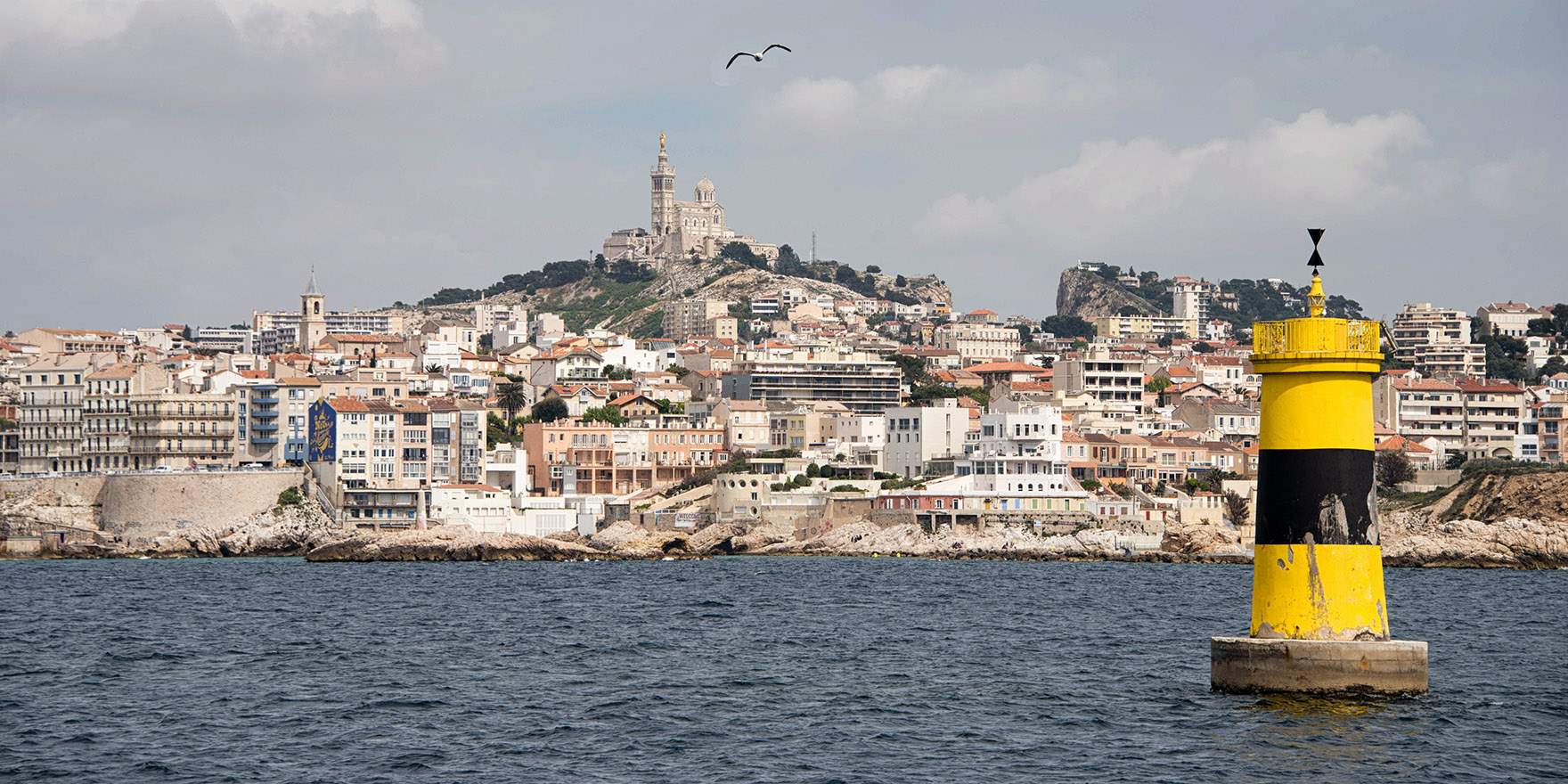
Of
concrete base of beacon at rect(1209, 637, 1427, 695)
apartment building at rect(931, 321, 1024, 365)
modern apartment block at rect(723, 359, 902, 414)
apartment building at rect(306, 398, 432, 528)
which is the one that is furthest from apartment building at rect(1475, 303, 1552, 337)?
concrete base of beacon at rect(1209, 637, 1427, 695)

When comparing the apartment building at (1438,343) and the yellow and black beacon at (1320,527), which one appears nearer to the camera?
the yellow and black beacon at (1320,527)

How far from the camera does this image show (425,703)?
26562 mm

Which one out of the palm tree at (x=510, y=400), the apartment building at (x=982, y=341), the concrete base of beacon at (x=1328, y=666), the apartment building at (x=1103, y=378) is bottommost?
the concrete base of beacon at (x=1328, y=666)

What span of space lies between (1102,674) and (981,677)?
1.91 metres

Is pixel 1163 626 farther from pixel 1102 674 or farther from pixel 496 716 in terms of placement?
pixel 496 716

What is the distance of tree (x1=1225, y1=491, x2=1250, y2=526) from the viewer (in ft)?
284

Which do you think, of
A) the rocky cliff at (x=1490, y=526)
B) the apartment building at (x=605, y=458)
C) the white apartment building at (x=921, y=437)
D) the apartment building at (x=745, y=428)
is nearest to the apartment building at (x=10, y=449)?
the apartment building at (x=605, y=458)

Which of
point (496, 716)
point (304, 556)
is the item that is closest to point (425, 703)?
point (496, 716)

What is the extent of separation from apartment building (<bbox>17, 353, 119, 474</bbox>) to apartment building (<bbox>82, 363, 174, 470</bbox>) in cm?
91

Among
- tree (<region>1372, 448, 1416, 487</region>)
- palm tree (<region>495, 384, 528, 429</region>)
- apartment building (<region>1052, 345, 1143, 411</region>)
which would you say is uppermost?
apartment building (<region>1052, 345, 1143, 411</region>)

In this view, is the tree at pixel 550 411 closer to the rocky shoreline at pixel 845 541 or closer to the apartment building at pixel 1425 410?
the rocky shoreline at pixel 845 541

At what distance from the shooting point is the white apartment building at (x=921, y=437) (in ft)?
321

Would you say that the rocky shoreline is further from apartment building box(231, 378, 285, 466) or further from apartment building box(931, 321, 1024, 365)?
apartment building box(931, 321, 1024, 365)

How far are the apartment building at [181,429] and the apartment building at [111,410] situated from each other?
2.29 feet
